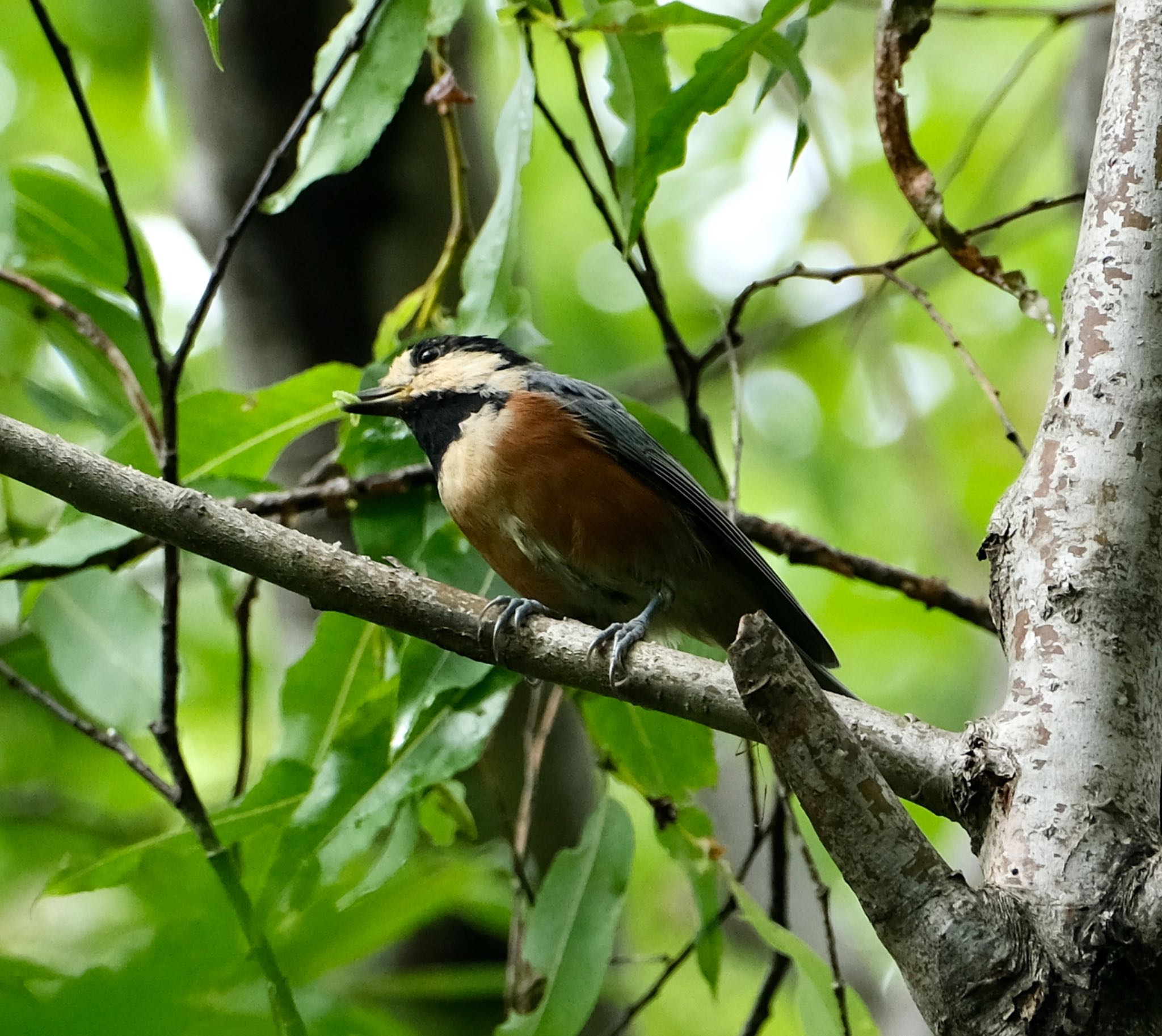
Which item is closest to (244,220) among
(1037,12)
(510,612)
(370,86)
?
(370,86)

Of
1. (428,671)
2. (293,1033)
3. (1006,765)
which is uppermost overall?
(428,671)

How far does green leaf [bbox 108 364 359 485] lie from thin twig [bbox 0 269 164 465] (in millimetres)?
111

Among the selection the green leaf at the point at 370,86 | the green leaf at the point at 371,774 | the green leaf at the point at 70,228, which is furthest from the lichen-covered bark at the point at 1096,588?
the green leaf at the point at 70,228

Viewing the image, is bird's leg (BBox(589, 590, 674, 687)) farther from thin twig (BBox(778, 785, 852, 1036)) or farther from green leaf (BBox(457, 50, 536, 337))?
green leaf (BBox(457, 50, 536, 337))

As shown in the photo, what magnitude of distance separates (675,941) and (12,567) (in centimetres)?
486

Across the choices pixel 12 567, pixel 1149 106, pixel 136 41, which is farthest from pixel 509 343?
pixel 136 41

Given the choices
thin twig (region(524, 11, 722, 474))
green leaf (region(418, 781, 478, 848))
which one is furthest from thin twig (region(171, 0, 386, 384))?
green leaf (region(418, 781, 478, 848))

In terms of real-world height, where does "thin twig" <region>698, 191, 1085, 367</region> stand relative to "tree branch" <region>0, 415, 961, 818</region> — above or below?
above

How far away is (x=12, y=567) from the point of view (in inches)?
117

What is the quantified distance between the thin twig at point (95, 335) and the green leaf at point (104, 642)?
56 centimetres

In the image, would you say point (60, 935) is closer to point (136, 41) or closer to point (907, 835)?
point (907, 835)

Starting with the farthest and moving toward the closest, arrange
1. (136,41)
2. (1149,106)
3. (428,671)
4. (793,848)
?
(793,848), (136,41), (428,671), (1149,106)

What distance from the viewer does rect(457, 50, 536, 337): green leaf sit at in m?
3.08

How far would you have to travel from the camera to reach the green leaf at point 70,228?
369 centimetres
